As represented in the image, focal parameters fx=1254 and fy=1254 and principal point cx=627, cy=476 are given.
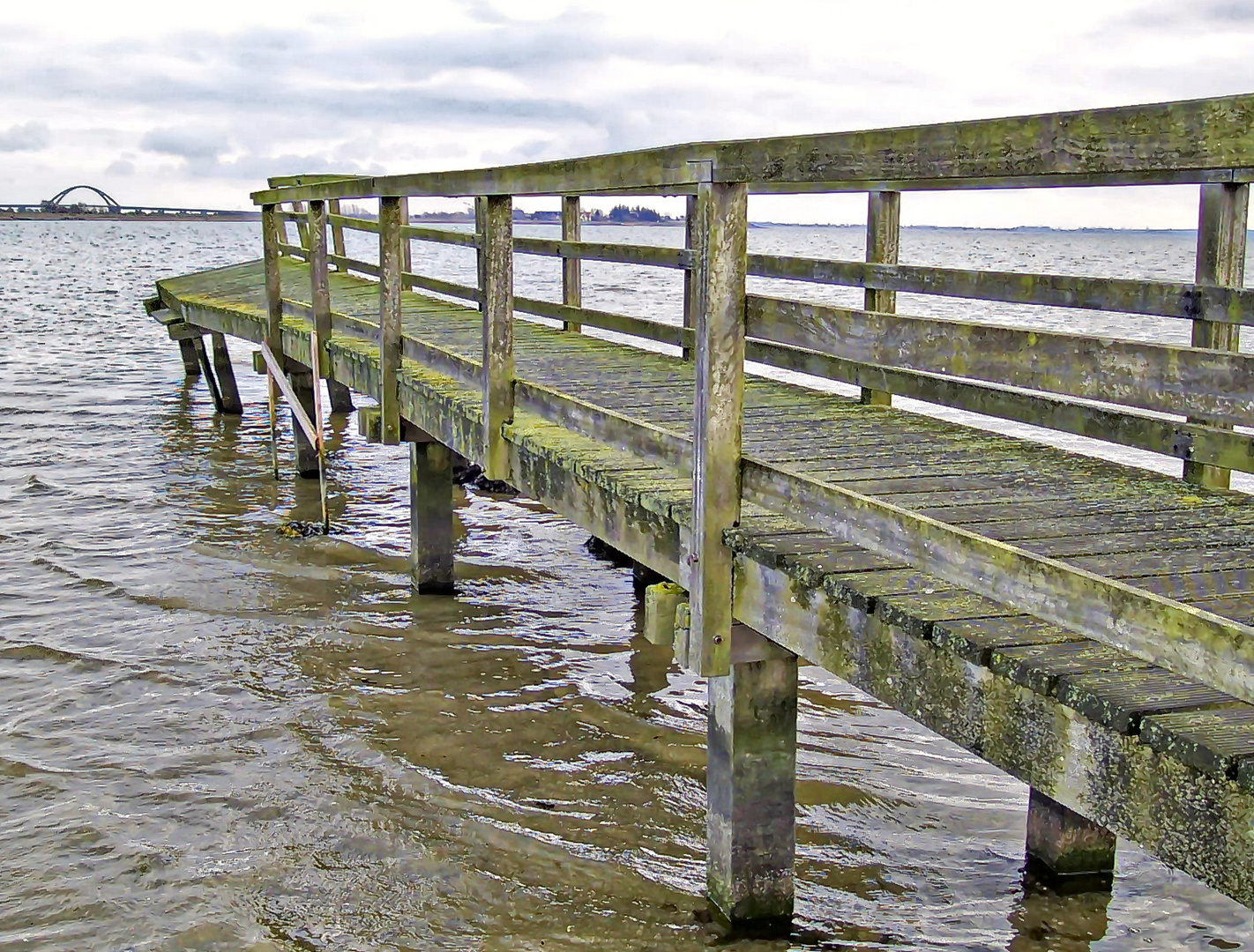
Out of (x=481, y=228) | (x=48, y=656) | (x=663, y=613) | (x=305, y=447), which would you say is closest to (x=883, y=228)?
(x=481, y=228)

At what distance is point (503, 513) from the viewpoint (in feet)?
33.6

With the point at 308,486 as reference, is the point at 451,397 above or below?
above

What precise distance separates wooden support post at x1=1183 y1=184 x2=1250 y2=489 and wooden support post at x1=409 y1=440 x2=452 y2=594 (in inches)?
180

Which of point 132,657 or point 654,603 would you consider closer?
point 654,603

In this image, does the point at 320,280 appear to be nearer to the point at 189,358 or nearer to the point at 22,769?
the point at 22,769

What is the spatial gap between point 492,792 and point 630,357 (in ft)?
9.41

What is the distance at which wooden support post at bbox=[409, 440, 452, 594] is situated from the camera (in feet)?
25.0

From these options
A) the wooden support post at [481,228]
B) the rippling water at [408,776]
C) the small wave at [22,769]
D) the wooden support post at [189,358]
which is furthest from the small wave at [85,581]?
the wooden support post at [189,358]

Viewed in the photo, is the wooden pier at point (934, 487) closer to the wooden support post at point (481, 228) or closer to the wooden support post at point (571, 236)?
the wooden support post at point (481, 228)

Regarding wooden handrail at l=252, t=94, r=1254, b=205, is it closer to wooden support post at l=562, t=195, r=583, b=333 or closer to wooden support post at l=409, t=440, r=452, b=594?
wooden support post at l=562, t=195, r=583, b=333

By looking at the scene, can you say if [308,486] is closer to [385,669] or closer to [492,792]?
[385,669]

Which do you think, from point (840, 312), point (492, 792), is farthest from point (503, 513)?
point (840, 312)

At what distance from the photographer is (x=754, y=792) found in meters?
4.04

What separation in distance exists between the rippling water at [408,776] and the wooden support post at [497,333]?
1.43 m
